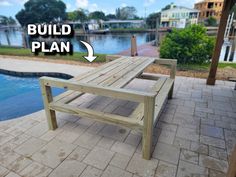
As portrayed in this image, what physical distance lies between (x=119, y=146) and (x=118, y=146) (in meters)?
0.01

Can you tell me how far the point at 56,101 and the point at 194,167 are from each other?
1.66m

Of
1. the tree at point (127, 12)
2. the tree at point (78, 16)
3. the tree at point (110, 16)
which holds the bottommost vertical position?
the tree at point (78, 16)

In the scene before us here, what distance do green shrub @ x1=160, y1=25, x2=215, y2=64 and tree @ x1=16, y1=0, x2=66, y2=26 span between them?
1354 inches

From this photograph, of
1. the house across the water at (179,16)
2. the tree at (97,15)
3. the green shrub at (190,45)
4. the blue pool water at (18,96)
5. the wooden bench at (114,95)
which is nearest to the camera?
the wooden bench at (114,95)

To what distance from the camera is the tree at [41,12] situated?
33.6m

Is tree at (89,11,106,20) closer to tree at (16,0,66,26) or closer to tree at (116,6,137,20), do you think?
tree at (16,0,66,26)

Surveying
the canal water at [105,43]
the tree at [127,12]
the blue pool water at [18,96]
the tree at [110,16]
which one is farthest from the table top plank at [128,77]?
the tree at [127,12]

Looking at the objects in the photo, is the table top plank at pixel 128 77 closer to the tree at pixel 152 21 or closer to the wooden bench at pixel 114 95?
the wooden bench at pixel 114 95

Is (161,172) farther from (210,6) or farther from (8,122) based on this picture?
(210,6)

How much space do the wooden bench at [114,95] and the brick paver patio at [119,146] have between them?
208mm

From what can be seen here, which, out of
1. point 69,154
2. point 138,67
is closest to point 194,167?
point 69,154

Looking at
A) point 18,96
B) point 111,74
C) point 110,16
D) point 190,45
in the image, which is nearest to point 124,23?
point 110,16

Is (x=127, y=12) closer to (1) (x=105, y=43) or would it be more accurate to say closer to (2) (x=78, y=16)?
(2) (x=78, y=16)

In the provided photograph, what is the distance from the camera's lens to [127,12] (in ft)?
202
